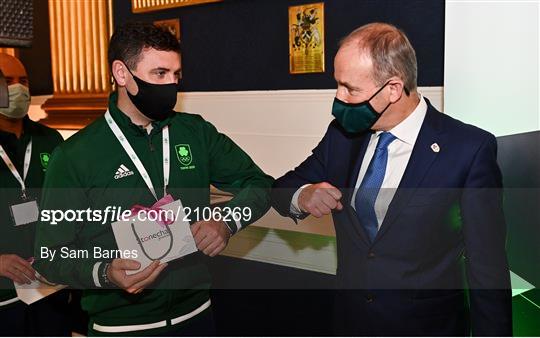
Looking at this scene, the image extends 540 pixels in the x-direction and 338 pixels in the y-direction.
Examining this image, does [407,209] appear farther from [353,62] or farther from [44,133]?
[44,133]

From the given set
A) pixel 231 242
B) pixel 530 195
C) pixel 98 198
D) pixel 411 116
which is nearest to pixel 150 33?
pixel 98 198

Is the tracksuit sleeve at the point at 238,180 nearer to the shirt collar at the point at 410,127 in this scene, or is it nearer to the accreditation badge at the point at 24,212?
the shirt collar at the point at 410,127

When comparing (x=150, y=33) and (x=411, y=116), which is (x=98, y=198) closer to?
(x=150, y=33)

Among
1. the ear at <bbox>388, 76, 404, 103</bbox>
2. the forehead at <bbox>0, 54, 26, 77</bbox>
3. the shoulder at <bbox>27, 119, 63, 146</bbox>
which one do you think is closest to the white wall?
the ear at <bbox>388, 76, 404, 103</bbox>

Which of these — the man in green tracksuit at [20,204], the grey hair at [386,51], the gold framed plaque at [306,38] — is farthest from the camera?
the gold framed plaque at [306,38]

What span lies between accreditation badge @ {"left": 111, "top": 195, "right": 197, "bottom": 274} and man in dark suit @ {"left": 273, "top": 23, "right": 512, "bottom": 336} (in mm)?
440

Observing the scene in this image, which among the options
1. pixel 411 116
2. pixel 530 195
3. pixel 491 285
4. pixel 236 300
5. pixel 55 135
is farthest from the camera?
pixel 236 300

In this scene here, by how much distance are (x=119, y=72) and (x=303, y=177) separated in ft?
2.52

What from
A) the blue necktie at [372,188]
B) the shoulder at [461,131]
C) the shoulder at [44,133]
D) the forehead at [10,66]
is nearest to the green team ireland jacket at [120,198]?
the blue necktie at [372,188]

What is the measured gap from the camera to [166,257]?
6.39ft

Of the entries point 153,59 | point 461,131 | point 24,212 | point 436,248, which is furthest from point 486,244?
point 24,212

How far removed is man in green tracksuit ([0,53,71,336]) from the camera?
263cm

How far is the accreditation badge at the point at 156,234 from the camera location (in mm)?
1879

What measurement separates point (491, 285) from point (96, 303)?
1299 millimetres
